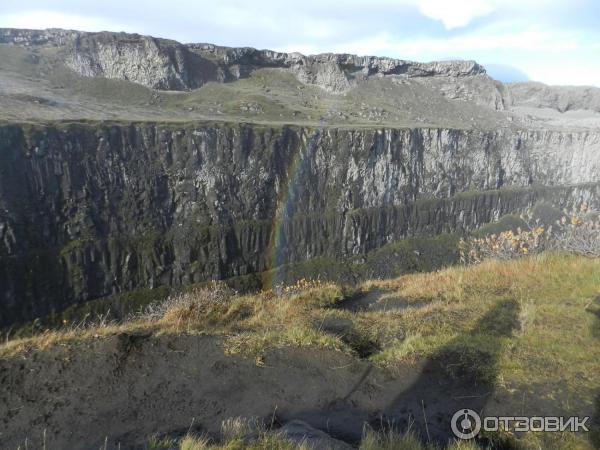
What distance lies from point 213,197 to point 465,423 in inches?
1889

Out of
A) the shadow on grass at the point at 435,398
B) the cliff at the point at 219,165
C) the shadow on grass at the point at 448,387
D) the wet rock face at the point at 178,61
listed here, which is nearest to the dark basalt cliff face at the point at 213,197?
the cliff at the point at 219,165

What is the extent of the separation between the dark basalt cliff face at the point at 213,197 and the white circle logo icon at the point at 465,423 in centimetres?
4278

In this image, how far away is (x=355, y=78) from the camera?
9112 centimetres

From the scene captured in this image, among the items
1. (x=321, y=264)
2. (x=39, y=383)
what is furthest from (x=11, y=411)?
(x=321, y=264)

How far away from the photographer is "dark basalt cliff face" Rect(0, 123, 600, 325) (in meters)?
39.2

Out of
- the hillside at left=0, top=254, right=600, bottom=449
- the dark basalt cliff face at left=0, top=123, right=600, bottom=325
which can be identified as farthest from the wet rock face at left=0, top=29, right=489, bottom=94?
the hillside at left=0, top=254, right=600, bottom=449

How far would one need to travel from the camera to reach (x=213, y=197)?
167ft

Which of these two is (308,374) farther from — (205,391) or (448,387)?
(448,387)

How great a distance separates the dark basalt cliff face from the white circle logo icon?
42.8 metres

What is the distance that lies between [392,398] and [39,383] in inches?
196

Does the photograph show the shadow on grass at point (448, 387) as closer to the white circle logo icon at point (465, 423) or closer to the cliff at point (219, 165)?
the white circle logo icon at point (465, 423)

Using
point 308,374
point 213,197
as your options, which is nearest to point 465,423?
point 308,374

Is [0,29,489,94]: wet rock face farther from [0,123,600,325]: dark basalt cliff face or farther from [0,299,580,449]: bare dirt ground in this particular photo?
[0,299,580,449]: bare dirt ground

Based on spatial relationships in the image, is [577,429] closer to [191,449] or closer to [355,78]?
[191,449]
